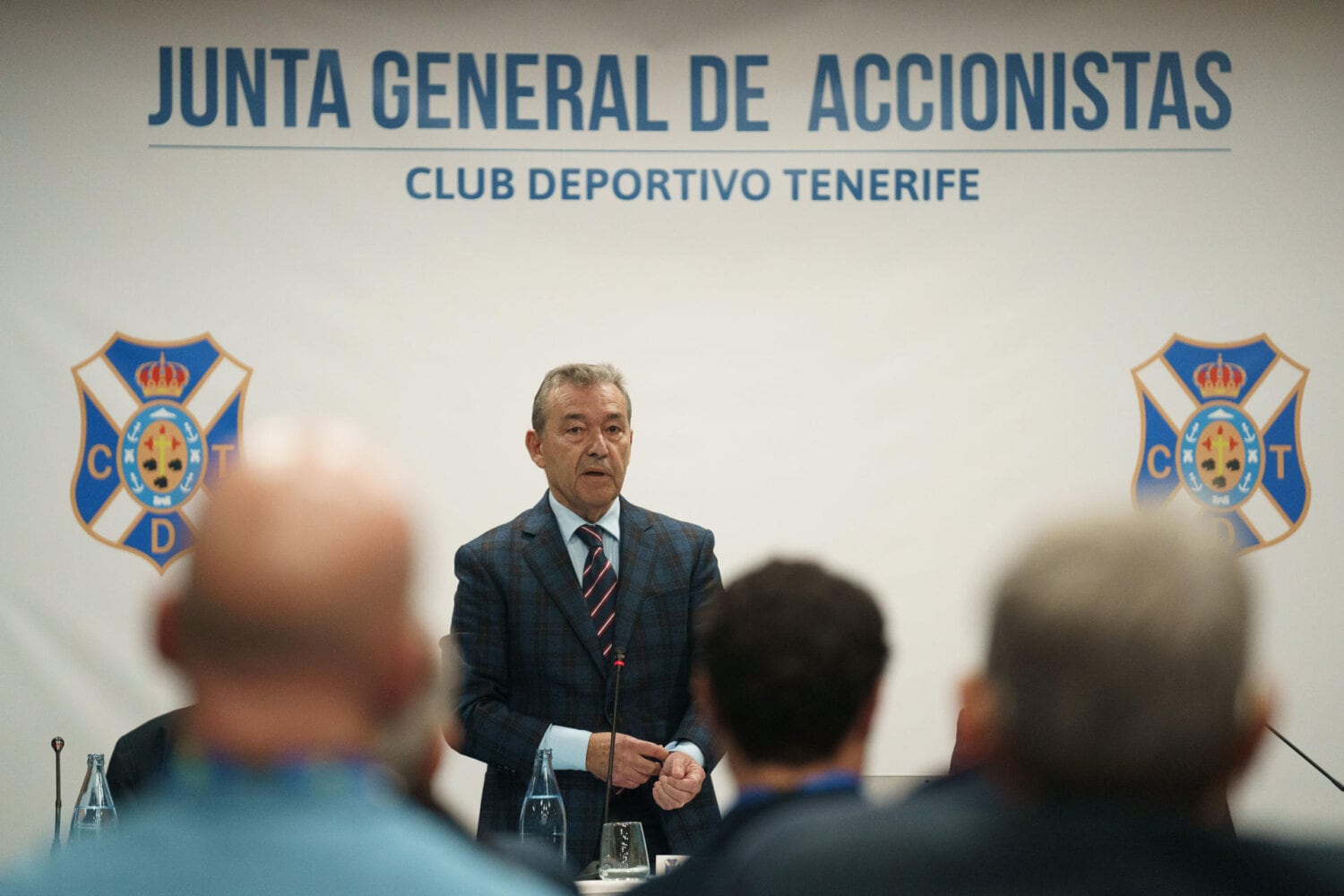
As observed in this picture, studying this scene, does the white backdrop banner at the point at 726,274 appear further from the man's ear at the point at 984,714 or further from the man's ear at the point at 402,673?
the man's ear at the point at 402,673

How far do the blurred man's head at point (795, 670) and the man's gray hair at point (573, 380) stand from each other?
7.84ft

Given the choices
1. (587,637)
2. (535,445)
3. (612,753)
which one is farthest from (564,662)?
(535,445)

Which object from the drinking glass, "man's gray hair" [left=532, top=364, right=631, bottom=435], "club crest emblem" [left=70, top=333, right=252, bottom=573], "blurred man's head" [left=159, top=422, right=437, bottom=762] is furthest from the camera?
"club crest emblem" [left=70, top=333, right=252, bottom=573]

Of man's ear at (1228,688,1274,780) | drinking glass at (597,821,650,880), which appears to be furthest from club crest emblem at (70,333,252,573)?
man's ear at (1228,688,1274,780)

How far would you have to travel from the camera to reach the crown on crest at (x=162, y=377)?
4840mm

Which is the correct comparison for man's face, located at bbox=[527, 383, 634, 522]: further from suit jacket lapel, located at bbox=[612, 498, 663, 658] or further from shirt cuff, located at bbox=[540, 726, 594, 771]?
shirt cuff, located at bbox=[540, 726, 594, 771]

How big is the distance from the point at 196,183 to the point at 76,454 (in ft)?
3.45

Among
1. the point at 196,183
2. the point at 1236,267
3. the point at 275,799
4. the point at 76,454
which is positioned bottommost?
the point at 275,799

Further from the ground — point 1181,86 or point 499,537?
point 1181,86

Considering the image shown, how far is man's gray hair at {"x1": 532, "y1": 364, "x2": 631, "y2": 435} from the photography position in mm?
3889

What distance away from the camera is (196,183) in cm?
488

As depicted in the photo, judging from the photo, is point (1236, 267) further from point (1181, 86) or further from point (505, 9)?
point (505, 9)

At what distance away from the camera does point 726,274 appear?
194 inches

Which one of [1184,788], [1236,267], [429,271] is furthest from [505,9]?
[1184,788]
